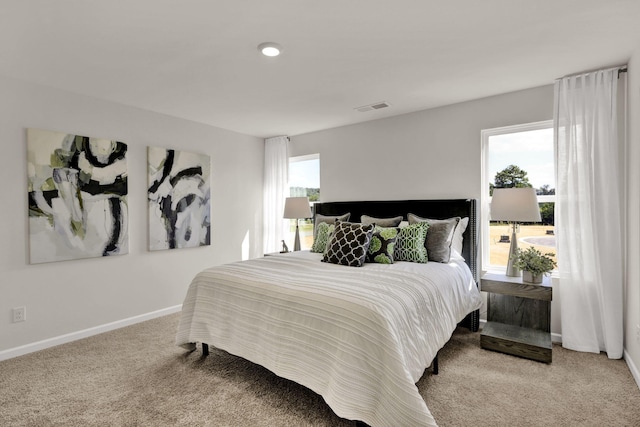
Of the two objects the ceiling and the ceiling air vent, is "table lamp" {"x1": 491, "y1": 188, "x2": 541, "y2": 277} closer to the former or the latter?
the ceiling

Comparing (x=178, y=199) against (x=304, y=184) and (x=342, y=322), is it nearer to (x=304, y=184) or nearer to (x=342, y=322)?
(x=304, y=184)

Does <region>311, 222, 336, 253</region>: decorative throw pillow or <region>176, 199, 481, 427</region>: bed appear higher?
<region>311, 222, 336, 253</region>: decorative throw pillow

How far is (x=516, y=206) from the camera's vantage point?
9.41 ft

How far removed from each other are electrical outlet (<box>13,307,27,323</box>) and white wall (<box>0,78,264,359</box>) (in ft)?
0.12

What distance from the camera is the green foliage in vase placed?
2.81 metres

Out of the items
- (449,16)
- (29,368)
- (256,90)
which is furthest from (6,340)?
(449,16)

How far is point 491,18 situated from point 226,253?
4.08 metres

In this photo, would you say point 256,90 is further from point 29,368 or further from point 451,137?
point 29,368

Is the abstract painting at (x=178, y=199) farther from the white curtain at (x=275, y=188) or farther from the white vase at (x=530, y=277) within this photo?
the white vase at (x=530, y=277)

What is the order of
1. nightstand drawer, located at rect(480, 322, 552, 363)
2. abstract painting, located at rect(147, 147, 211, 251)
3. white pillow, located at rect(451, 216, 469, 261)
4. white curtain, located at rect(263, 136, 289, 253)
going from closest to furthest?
nightstand drawer, located at rect(480, 322, 552, 363) < white pillow, located at rect(451, 216, 469, 261) < abstract painting, located at rect(147, 147, 211, 251) < white curtain, located at rect(263, 136, 289, 253)

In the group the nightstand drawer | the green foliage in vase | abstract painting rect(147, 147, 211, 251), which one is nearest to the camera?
the nightstand drawer

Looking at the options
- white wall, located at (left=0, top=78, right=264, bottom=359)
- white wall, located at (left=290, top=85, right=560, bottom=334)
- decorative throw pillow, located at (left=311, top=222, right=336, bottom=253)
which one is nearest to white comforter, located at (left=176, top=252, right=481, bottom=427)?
decorative throw pillow, located at (left=311, top=222, right=336, bottom=253)

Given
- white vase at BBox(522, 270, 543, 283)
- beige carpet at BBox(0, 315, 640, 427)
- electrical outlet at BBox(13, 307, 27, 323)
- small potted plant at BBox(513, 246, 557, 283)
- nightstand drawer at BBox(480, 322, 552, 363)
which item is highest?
small potted plant at BBox(513, 246, 557, 283)

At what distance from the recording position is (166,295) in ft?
13.3
